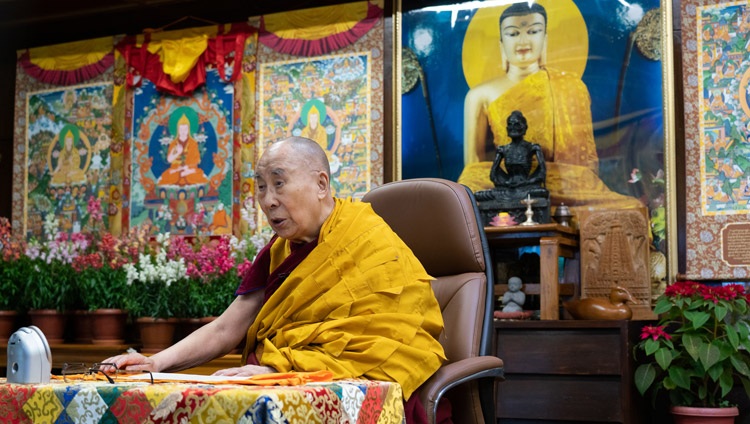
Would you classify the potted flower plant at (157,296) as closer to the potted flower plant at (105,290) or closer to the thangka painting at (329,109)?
the potted flower plant at (105,290)

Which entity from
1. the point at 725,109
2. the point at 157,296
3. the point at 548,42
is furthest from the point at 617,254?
the point at 157,296

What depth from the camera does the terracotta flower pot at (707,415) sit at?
13.5ft

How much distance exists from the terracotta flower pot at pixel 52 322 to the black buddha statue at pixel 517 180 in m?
2.22

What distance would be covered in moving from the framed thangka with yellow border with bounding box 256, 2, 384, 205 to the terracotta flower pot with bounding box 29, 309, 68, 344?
62.6 inches

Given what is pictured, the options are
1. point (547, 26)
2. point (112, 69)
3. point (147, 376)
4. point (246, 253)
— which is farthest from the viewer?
point (112, 69)

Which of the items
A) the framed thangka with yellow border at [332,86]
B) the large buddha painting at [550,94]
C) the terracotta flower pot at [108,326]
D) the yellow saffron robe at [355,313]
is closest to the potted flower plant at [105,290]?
the terracotta flower pot at [108,326]

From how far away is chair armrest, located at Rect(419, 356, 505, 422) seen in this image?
2.05 meters

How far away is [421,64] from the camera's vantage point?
212 inches

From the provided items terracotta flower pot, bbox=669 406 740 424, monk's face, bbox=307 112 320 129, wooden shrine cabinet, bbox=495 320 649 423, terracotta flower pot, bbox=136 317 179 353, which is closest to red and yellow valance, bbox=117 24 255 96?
monk's face, bbox=307 112 320 129

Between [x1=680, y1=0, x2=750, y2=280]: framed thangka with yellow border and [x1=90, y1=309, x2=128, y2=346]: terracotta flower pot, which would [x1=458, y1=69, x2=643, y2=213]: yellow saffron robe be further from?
[x1=90, y1=309, x2=128, y2=346]: terracotta flower pot

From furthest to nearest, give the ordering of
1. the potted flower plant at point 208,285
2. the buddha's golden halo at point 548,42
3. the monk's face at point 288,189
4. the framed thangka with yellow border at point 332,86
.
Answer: the framed thangka with yellow border at point 332,86, the buddha's golden halo at point 548,42, the potted flower plant at point 208,285, the monk's face at point 288,189

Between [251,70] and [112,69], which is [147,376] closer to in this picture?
[251,70]

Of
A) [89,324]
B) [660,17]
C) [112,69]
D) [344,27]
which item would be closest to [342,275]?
[89,324]

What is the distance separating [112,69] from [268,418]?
525cm
